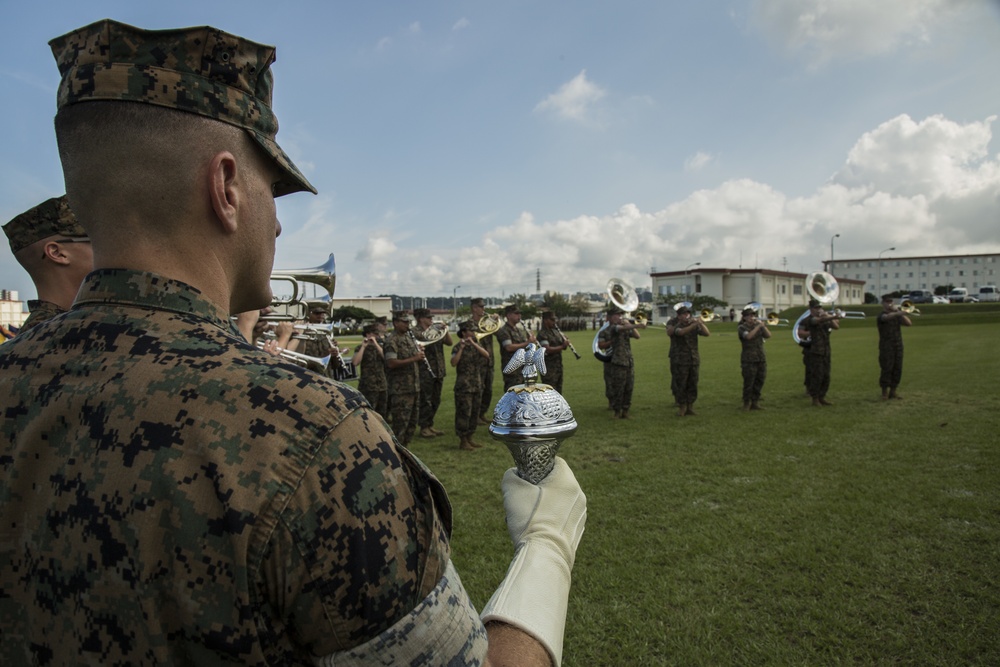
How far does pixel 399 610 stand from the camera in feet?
2.59

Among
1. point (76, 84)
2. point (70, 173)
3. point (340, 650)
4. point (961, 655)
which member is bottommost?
point (961, 655)

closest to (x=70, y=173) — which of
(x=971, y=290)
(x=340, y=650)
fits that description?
(x=340, y=650)

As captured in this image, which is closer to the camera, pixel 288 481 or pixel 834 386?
pixel 288 481

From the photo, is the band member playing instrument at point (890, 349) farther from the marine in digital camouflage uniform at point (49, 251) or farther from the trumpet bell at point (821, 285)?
the marine in digital camouflage uniform at point (49, 251)

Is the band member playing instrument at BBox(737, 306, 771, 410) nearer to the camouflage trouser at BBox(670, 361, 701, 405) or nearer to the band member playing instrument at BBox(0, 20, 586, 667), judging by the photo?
the camouflage trouser at BBox(670, 361, 701, 405)

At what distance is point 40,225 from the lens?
2.50 metres

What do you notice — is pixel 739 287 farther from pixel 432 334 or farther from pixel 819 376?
pixel 432 334

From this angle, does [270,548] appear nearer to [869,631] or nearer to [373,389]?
[869,631]

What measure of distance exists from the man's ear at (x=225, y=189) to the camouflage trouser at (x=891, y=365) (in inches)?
522

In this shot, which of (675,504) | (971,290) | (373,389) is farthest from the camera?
(971,290)

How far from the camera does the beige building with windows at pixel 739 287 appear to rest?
73188 millimetres

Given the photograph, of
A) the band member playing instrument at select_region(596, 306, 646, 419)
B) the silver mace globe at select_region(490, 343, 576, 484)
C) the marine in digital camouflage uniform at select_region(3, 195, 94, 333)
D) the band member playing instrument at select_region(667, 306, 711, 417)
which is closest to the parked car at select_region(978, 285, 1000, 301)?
the band member playing instrument at select_region(667, 306, 711, 417)

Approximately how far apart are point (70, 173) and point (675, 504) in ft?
18.5

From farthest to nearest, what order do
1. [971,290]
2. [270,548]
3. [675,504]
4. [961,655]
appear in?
[971,290]
[675,504]
[961,655]
[270,548]
